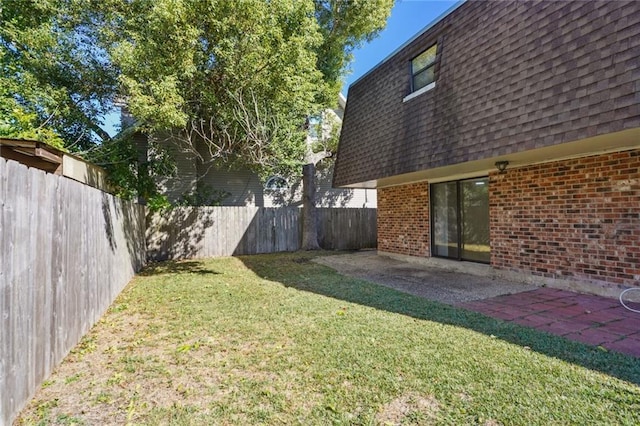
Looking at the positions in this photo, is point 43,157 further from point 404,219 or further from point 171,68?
point 404,219

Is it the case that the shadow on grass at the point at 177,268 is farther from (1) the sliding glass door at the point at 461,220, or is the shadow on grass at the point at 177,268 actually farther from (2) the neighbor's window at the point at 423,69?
(2) the neighbor's window at the point at 423,69

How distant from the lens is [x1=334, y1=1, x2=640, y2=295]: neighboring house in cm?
428

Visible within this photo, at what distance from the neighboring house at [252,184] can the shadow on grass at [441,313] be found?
658cm

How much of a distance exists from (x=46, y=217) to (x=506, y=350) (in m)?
4.36

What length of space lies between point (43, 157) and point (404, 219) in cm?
829

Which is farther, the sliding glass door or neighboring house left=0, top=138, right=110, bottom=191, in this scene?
the sliding glass door

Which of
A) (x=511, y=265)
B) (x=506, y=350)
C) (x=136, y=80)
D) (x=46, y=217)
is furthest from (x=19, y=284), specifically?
(x=511, y=265)

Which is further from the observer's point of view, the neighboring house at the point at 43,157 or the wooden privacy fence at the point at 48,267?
the neighboring house at the point at 43,157

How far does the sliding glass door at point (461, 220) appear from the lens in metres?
7.30

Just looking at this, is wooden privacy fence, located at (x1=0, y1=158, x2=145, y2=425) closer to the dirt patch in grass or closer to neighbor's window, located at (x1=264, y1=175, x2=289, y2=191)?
the dirt patch in grass

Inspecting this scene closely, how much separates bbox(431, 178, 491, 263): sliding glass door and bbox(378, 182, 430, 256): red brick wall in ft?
0.87

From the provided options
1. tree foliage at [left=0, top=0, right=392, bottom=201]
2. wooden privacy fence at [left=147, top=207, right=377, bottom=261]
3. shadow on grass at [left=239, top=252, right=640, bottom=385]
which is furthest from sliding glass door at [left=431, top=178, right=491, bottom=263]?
wooden privacy fence at [left=147, top=207, right=377, bottom=261]

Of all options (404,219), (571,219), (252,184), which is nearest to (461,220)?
(404,219)

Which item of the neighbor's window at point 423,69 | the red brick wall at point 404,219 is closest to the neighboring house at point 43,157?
the neighbor's window at point 423,69
